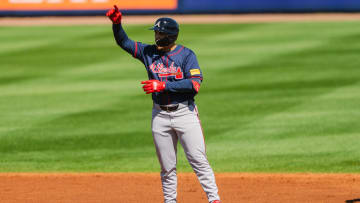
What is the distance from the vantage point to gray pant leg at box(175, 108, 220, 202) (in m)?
7.66

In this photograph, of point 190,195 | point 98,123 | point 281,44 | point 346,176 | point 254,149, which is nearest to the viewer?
point 190,195

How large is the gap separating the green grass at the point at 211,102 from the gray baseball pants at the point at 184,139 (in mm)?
3141

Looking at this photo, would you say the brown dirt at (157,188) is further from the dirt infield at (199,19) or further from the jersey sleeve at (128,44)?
the dirt infield at (199,19)

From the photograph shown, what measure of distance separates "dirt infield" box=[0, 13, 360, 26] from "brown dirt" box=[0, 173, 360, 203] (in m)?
15.7

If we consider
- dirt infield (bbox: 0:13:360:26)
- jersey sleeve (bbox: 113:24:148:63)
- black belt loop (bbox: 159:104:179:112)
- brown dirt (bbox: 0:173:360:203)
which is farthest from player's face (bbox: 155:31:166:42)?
dirt infield (bbox: 0:13:360:26)

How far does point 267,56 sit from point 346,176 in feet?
30.7

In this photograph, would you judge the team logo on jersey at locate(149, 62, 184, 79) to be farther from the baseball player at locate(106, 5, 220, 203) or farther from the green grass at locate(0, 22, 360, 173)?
the green grass at locate(0, 22, 360, 173)

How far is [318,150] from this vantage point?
38.3ft

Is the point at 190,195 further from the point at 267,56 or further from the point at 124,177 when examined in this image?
the point at 267,56

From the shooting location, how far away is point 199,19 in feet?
87.7

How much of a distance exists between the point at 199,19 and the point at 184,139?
63.4 feet

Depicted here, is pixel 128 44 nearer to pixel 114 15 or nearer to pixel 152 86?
pixel 114 15

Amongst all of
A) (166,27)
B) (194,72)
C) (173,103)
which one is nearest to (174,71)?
(194,72)

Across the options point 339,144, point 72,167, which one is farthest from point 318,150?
point 72,167
